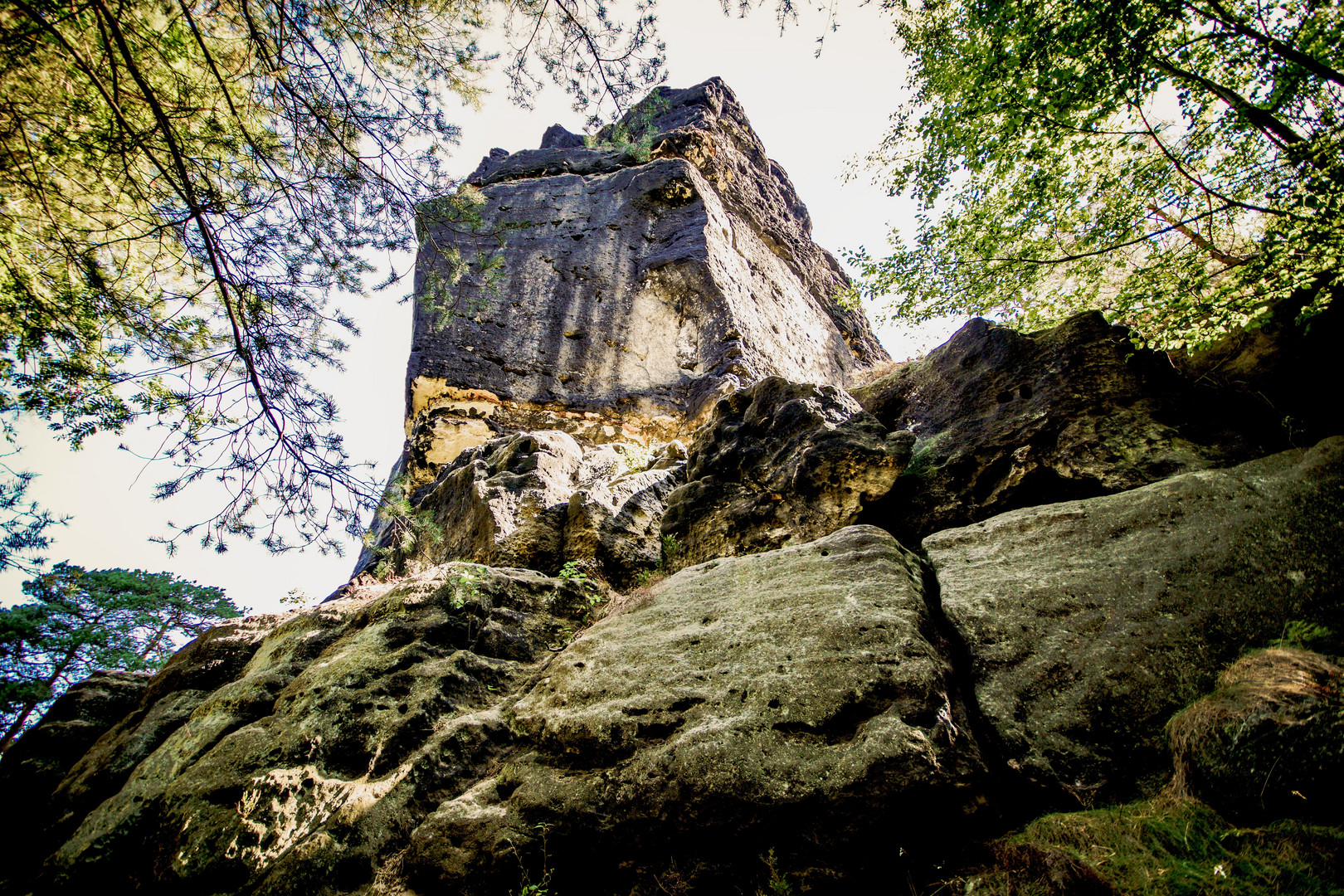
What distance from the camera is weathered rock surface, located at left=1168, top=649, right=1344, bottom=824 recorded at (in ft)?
6.04

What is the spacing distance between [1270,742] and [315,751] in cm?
483

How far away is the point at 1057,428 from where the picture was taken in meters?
4.08

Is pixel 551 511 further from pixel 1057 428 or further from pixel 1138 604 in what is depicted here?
pixel 1138 604

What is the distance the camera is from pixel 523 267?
44.0 ft

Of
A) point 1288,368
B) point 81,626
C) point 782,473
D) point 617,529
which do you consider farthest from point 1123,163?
point 81,626

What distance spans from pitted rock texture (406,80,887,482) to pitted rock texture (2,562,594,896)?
19.4ft

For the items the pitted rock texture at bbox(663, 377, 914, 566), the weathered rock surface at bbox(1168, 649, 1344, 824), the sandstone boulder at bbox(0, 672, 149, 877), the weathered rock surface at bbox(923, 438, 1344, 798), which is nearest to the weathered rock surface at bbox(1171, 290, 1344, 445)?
the weathered rock surface at bbox(923, 438, 1344, 798)

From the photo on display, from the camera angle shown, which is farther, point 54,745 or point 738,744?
point 54,745

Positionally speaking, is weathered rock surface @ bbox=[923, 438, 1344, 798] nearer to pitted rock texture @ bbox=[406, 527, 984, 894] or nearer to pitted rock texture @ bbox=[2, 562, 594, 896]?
pitted rock texture @ bbox=[406, 527, 984, 894]

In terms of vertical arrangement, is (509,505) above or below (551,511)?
above

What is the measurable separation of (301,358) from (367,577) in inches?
133

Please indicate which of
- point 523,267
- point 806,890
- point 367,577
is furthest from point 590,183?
point 806,890

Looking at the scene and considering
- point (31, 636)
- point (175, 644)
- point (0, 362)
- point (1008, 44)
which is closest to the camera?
point (0, 362)

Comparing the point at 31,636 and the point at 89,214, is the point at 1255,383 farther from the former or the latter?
the point at 31,636
